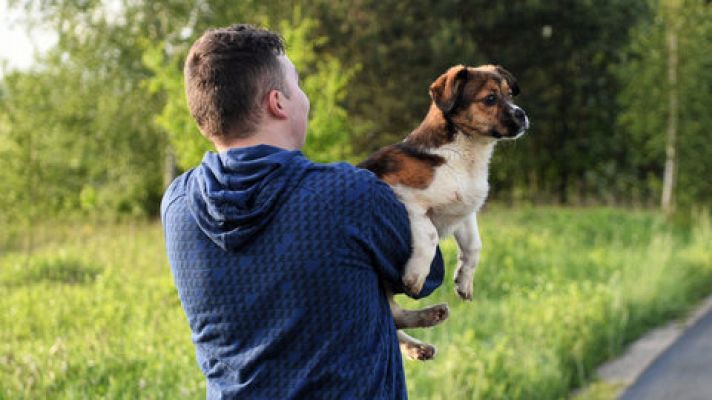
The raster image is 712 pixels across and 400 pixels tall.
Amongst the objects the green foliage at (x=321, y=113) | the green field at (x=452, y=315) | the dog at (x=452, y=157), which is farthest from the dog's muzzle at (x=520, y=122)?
the green foliage at (x=321, y=113)

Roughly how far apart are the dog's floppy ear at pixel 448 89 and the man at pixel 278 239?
0.32 metres

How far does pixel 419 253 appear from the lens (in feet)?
6.45

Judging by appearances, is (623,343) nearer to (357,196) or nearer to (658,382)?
(658,382)

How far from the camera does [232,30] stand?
192 cm

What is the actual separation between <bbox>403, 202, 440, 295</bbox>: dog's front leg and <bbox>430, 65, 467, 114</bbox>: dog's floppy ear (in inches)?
12.5

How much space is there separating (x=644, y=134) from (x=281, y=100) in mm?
20151

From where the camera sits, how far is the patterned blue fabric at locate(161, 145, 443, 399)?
1.85m

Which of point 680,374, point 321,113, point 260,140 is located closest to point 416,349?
point 260,140

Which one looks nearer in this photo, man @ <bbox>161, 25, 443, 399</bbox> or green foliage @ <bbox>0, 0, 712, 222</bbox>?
man @ <bbox>161, 25, 443, 399</bbox>

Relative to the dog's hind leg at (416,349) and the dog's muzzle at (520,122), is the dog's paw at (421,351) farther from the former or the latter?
the dog's muzzle at (520,122)

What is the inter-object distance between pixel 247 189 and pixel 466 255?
0.68 m

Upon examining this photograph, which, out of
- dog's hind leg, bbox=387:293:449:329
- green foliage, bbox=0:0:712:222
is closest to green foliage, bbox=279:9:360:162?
green foliage, bbox=0:0:712:222

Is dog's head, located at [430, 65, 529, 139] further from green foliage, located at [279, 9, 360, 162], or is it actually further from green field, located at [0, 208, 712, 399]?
green foliage, located at [279, 9, 360, 162]

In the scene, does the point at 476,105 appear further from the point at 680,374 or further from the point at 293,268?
the point at 680,374
